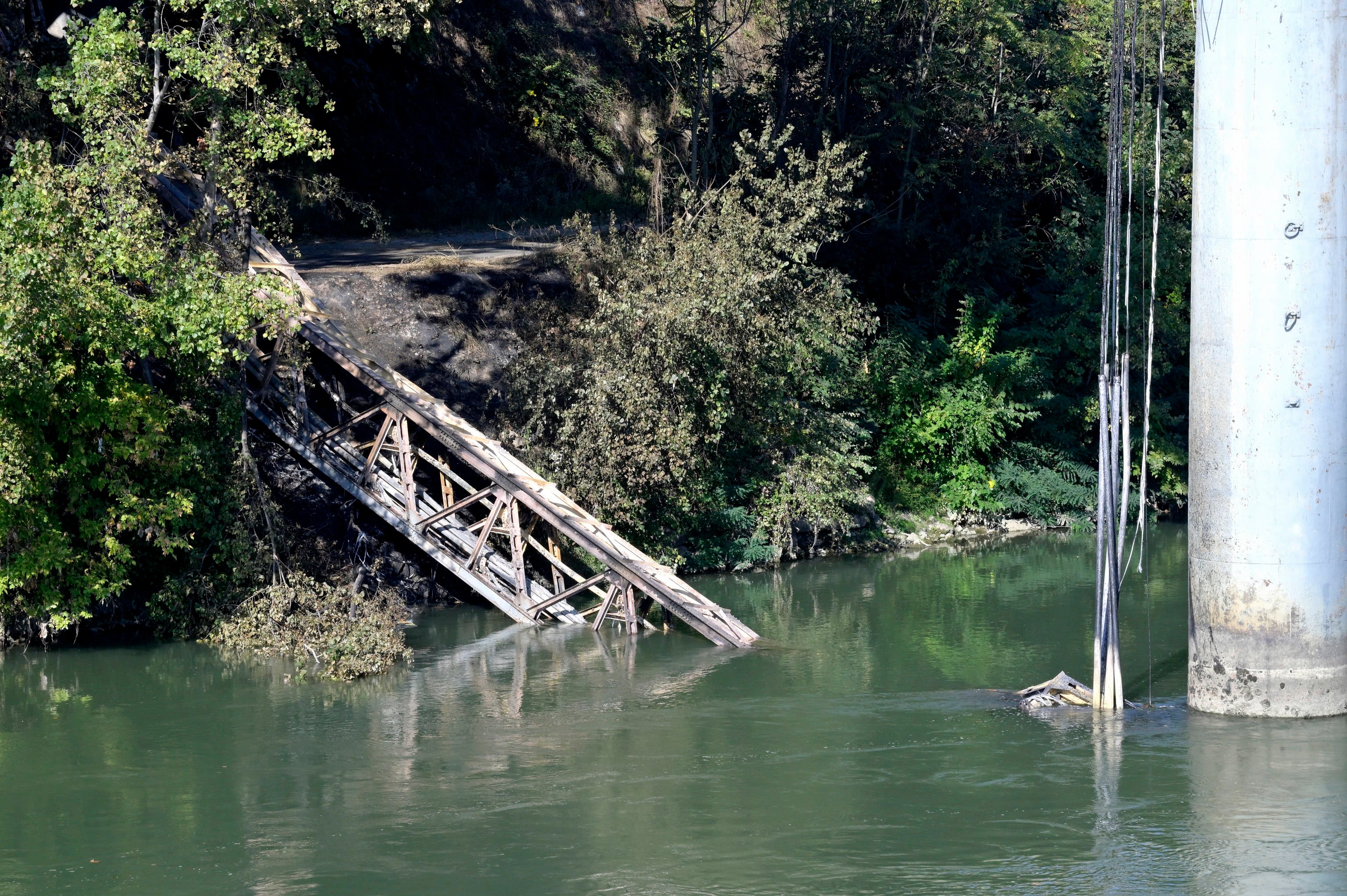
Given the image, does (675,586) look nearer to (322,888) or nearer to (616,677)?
(616,677)

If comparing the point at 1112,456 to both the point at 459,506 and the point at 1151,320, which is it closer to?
the point at 1151,320

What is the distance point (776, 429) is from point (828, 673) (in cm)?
735

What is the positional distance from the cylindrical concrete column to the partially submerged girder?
6.38m

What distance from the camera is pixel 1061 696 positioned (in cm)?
1516

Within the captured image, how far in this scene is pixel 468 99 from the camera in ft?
119

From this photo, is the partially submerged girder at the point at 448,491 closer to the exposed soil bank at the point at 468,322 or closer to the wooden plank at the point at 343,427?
the wooden plank at the point at 343,427

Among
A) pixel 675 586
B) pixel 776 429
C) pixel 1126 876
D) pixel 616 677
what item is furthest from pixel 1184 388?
pixel 1126 876

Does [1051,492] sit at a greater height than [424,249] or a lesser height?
lesser

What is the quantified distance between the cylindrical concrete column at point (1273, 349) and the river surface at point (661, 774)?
2.65ft

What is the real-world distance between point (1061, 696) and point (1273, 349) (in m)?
3.93

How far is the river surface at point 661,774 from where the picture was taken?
11.1m

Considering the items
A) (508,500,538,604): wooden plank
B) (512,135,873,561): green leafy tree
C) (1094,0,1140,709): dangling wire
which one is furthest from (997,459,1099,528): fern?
(1094,0,1140,709): dangling wire

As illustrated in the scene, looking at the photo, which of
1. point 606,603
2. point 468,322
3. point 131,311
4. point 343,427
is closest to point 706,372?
point 606,603

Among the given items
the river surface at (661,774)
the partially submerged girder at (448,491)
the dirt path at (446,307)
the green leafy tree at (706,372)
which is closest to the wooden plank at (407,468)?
the partially submerged girder at (448,491)
